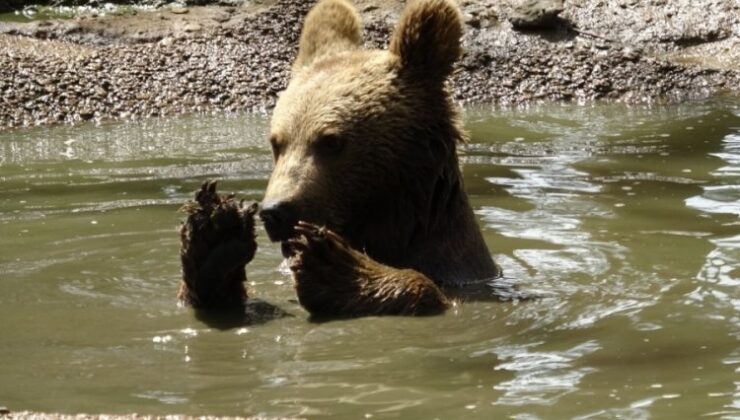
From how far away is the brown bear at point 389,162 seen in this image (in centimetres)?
645

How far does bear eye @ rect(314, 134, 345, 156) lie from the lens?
6.62 m

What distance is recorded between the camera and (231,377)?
509cm

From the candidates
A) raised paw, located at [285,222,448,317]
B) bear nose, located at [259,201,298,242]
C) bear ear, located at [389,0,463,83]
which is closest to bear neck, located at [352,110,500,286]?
bear ear, located at [389,0,463,83]

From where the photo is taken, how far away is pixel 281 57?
14.2 m

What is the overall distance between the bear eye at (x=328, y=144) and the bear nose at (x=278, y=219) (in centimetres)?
48

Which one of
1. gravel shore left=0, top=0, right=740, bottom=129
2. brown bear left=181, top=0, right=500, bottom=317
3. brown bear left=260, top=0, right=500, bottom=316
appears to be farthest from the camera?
gravel shore left=0, top=0, right=740, bottom=129

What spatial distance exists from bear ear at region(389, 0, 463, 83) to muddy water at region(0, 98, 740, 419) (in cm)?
112

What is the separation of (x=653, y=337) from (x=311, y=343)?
1.36 metres

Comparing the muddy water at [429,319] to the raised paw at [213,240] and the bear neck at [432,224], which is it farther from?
the bear neck at [432,224]

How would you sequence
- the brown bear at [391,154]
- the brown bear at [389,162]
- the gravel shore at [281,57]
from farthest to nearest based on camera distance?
the gravel shore at [281,57] → the brown bear at [391,154] → the brown bear at [389,162]

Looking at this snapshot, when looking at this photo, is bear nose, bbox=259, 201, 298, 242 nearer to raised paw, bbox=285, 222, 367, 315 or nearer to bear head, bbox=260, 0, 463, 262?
raised paw, bbox=285, 222, 367, 315

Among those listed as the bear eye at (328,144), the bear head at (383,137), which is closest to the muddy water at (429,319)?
the bear head at (383,137)

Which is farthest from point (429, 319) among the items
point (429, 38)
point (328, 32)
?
point (328, 32)

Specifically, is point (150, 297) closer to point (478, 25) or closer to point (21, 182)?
point (21, 182)
